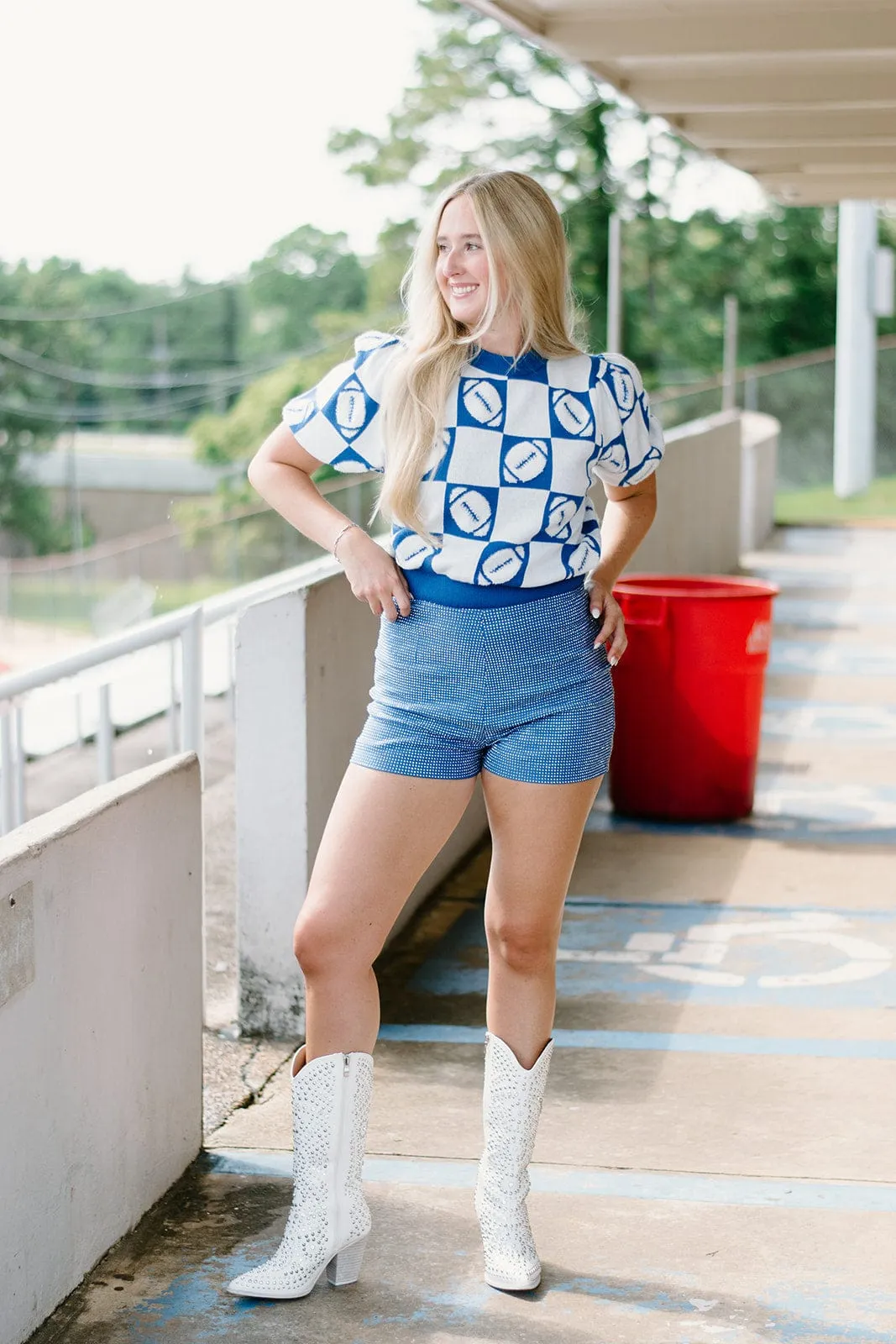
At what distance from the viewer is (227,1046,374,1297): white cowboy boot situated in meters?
3.22

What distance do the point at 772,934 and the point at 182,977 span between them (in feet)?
8.01

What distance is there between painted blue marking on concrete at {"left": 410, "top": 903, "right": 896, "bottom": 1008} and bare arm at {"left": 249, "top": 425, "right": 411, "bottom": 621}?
2.18 metres

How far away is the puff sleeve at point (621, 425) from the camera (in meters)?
3.16

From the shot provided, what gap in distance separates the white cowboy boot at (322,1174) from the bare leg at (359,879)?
0.05 metres

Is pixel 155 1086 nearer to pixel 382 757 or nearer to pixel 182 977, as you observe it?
pixel 182 977

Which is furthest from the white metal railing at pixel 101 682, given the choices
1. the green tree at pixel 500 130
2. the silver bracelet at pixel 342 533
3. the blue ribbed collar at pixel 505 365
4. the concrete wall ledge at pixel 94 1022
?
the green tree at pixel 500 130

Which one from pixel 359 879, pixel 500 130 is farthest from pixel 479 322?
pixel 500 130

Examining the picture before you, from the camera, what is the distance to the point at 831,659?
11078 mm

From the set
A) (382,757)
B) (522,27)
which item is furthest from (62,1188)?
(522,27)

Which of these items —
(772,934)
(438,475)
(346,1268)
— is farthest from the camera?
(772,934)

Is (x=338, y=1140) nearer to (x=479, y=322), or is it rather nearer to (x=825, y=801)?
(x=479, y=322)

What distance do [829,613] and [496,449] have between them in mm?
10292

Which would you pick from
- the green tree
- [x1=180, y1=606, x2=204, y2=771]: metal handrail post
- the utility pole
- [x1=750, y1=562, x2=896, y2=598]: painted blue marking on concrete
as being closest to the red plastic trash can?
[x1=180, y1=606, x2=204, y2=771]: metal handrail post

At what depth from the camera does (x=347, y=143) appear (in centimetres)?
4769
